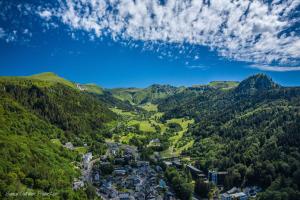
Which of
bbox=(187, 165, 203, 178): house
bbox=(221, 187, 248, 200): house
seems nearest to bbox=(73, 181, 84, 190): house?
bbox=(187, 165, 203, 178): house

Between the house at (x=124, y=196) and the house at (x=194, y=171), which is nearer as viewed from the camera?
the house at (x=124, y=196)

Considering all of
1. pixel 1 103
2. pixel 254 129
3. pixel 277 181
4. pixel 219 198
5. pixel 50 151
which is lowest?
pixel 219 198

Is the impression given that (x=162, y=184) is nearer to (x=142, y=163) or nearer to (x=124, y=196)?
(x=124, y=196)

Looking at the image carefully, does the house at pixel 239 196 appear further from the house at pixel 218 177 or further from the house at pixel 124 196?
the house at pixel 124 196

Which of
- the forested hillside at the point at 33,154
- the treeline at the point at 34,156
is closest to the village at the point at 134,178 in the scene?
the treeline at the point at 34,156

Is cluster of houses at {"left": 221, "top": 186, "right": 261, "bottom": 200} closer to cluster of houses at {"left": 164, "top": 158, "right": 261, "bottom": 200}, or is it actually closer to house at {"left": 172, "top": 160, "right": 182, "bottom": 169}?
cluster of houses at {"left": 164, "top": 158, "right": 261, "bottom": 200}

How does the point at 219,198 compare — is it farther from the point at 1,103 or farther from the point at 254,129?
the point at 1,103

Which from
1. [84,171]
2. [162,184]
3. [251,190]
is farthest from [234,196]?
[84,171]

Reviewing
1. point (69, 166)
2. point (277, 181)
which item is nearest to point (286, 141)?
point (277, 181)
